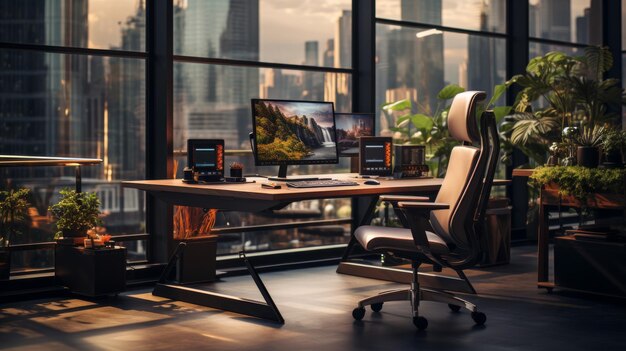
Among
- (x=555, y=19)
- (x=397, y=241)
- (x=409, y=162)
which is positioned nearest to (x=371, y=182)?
(x=409, y=162)

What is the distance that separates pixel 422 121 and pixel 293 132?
94.9 inches

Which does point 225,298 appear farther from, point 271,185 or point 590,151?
point 590,151

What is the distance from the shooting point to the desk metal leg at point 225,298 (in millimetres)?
5070

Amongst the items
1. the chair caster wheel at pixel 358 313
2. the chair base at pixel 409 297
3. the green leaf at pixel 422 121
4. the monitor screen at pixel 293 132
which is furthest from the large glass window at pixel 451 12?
the chair caster wheel at pixel 358 313

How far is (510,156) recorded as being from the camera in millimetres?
8938

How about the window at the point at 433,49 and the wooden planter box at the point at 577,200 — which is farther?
the window at the point at 433,49

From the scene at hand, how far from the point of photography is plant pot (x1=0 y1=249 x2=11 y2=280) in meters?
5.66

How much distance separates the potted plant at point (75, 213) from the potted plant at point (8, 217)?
218 millimetres

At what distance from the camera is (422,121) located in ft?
25.5

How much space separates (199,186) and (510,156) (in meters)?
4.58

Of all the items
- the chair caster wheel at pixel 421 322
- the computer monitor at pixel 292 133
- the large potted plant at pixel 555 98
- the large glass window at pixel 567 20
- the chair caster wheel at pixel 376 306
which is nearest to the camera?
the chair caster wheel at pixel 421 322

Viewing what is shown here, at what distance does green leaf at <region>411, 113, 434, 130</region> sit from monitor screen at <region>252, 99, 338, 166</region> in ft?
6.61

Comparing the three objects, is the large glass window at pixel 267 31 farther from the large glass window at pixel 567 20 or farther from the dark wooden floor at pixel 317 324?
the large glass window at pixel 567 20

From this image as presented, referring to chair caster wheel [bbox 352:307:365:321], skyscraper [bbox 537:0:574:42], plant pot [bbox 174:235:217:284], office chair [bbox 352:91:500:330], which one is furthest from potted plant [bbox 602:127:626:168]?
skyscraper [bbox 537:0:574:42]
